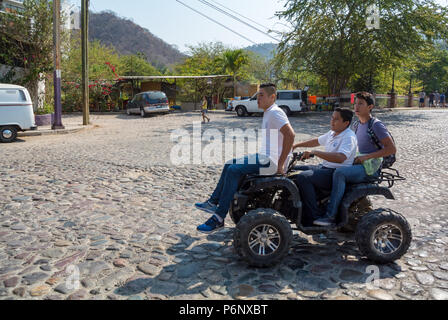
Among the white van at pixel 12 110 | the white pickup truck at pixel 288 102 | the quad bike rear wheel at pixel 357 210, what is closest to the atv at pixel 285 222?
the quad bike rear wheel at pixel 357 210

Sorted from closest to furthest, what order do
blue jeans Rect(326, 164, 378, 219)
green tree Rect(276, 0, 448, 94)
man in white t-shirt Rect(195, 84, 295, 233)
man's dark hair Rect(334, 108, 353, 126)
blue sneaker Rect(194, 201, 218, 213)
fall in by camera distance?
blue jeans Rect(326, 164, 378, 219) < man in white t-shirt Rect(195, 84, 295, 233) < man's dark hair Rect(334, 108, 353, 126) < blue sneaker Rect(194, 201, 218, 213) < green tree Rect(276, 0, 448, 94)

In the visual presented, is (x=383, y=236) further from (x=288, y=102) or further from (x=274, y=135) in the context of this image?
(x=288, y=102)

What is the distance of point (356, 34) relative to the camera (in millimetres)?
27094

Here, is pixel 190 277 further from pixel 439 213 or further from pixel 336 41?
pixel 336 41

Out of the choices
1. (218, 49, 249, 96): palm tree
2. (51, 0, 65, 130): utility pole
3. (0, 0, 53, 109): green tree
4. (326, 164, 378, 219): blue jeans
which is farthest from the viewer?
(218, 49, 249, 96): palm tree

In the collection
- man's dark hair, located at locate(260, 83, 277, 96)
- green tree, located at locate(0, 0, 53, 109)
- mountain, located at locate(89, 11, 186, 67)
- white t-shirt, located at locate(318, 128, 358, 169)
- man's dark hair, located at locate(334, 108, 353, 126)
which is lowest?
white t-shirt, located at locate(318, 128, 358, 169)

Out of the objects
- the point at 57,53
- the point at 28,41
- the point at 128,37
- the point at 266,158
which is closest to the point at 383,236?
the point at 266,158

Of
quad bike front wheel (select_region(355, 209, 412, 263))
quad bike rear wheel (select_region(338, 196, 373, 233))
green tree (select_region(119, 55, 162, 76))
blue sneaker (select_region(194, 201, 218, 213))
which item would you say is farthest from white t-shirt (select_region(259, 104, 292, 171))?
green tree (select_region(119, 55, 162, 76))

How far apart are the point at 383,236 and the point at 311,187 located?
0.90 m

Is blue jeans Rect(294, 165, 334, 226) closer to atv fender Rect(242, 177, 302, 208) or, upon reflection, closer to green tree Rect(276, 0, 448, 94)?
atv fender Rect(242, 177, 302, 208)

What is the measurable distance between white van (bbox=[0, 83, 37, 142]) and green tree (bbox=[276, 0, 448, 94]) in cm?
2027

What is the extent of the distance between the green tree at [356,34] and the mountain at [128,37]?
3922 inches

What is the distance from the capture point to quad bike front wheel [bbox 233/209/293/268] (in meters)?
3.82

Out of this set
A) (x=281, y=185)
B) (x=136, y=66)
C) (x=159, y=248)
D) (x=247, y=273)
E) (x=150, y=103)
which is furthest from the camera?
(x=136, y=66)
